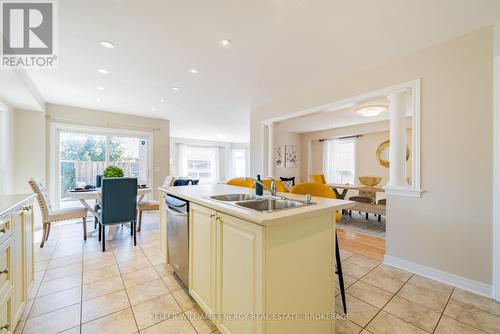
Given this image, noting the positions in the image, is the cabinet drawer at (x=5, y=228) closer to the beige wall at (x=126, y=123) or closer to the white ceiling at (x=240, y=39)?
the white ceiling at (x=240, y=39)

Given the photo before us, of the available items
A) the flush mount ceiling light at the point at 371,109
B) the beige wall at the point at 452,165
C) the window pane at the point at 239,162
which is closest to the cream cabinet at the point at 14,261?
the beige wall at the point at 452,165

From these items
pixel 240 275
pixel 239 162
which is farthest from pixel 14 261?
pixel 239 162

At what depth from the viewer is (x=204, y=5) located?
1630mm

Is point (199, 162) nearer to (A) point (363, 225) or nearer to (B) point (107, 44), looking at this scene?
(A) point (363, 225)

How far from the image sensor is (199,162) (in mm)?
9844

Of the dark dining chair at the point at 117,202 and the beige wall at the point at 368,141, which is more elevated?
the beige wall at the point at 368,141

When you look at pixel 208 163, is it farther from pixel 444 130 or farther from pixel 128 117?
pixel 444 130

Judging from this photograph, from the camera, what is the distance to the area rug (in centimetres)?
370

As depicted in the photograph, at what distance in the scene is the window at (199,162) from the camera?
922 cm

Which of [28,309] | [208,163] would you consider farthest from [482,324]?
[208,163]

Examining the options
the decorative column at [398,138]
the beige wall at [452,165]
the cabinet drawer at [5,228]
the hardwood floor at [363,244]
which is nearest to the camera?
the cabinet drawer at [5,228]

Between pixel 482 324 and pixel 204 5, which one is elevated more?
pixel 204 5

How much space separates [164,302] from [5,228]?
47.8 inches

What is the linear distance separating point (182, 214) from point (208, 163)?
8.48m
